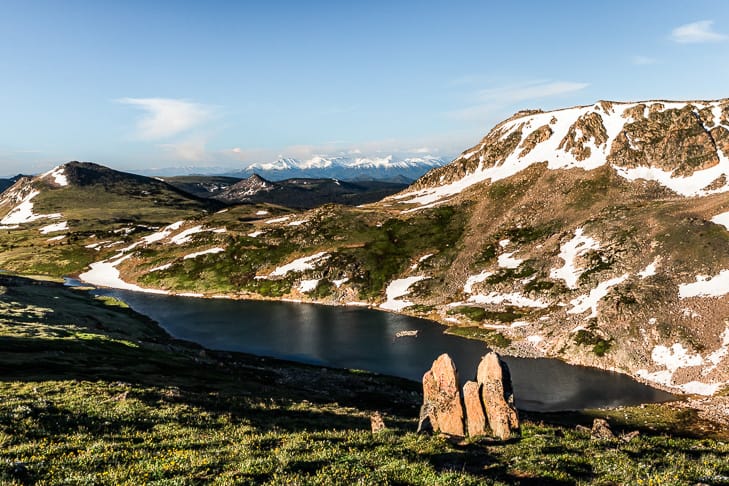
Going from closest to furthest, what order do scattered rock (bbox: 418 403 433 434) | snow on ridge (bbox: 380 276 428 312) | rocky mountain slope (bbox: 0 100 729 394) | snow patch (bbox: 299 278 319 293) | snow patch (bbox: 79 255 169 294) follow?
scattered rock (bbox: 418 403 433 434) → rocky mountain slope (bbox: 0 100 729 394) → snow on ridge (bbox: 380 276 428 312) → snow patch (bbox: 299 278 319 293) → snow patch (bbox: 79 255 169 294)

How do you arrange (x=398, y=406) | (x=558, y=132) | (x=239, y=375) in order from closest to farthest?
1. (x=398, y=406)
2. (x=239, y=375)
3. (x=558, y=132)

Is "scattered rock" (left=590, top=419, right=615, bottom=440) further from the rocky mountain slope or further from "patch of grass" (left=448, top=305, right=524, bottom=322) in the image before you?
"patch of grass" (left=448, top=305, right=524, bottom=322)

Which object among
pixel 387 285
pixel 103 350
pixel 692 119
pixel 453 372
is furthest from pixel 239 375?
pixel 692 119

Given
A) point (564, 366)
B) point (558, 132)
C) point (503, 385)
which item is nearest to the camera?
point (503, 385)

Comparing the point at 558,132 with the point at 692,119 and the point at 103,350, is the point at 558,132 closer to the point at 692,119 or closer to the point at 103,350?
the point at 692,119

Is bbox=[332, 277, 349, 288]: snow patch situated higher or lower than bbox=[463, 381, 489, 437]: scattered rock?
lower

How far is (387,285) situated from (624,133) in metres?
123

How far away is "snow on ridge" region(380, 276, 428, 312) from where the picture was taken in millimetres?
128125

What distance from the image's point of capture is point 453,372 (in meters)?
33.0

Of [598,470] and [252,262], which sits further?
[252,262]

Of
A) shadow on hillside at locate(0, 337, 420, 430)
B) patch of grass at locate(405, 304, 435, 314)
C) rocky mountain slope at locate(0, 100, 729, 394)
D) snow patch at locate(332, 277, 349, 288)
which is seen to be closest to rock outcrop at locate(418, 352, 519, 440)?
shadow on hillside at locate(0, 337, 420, 430)

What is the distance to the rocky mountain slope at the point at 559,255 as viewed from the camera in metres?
82.6

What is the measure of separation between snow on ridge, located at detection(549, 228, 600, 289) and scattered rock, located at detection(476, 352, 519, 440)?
280ft

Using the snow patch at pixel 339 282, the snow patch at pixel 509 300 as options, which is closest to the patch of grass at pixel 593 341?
the snow patch at pixel 509 300
